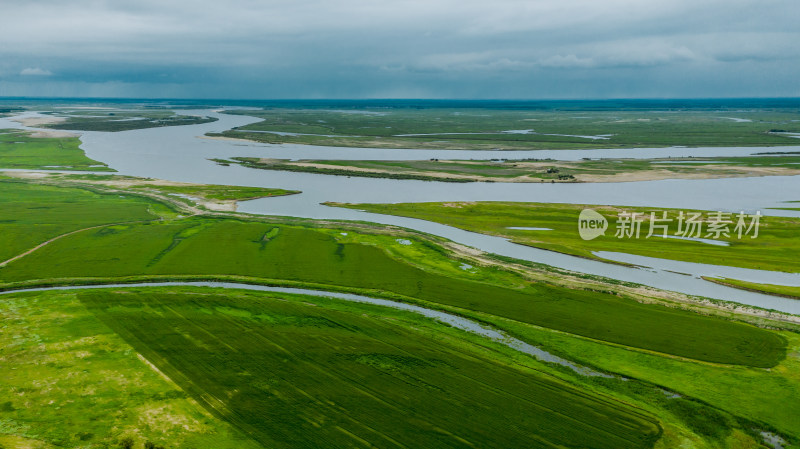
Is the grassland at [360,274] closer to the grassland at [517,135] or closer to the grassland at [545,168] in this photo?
the grassland at [545,168]

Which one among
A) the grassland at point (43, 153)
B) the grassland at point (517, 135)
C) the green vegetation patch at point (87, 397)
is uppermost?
the grassland at point (517, 135)

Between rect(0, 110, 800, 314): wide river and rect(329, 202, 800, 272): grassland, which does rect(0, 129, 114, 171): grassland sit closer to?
rect(0, 110, 800, 314): wide river

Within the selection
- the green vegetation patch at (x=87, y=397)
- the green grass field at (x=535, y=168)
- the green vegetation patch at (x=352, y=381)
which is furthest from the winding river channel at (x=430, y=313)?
the green grass field at (x=535, y=168)

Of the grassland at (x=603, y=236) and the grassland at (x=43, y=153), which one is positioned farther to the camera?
the grassland at (x=43, y=153)

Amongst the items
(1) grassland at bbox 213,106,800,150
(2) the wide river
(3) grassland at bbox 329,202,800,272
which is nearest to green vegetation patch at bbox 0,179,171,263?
(2) the wide river

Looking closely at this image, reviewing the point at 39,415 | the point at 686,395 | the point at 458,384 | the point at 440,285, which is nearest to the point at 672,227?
the point at 440,285

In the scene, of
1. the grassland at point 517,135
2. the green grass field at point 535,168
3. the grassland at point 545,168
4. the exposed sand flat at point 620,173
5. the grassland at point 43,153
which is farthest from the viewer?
the grassland at point 517,135
